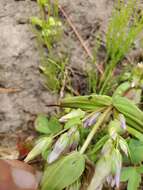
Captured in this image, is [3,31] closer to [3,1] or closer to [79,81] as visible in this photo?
[3,1]

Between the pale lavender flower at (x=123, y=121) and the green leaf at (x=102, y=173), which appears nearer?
the green leaf at (x=102, y=173)

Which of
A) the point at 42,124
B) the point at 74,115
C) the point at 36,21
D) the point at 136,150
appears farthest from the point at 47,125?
the point at 36,21

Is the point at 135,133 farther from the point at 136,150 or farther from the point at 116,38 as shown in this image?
the point at 116,38

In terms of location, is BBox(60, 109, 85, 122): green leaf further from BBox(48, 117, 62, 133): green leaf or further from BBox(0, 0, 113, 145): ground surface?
BBox(0, 0, 113, 145): ground surface

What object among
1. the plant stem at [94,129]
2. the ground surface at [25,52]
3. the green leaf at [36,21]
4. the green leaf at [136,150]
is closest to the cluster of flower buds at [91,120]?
the plant stem at [94,129]

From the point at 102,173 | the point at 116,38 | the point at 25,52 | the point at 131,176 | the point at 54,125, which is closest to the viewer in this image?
the point at 102,173

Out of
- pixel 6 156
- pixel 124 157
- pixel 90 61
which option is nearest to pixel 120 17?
pixel 90 61

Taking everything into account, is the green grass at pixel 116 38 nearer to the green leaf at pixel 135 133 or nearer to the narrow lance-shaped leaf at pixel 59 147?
the green leaf at pixel 135 133
